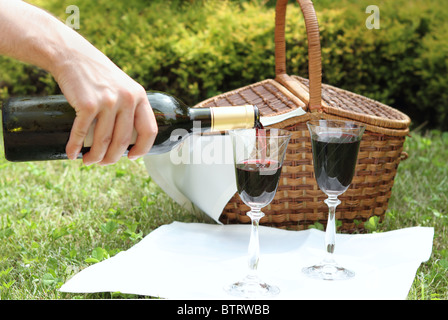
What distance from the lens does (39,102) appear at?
4.91 feet

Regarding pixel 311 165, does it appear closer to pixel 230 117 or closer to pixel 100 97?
pixel 230 117

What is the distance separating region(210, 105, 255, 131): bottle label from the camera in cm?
156

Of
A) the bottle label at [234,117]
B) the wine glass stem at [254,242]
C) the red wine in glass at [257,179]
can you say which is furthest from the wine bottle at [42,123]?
the wine glass stem at [254,242]

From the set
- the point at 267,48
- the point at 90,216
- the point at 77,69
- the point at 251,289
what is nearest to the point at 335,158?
the point at 251,289

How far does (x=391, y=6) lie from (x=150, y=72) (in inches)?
83.5

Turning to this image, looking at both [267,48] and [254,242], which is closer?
[254,242]

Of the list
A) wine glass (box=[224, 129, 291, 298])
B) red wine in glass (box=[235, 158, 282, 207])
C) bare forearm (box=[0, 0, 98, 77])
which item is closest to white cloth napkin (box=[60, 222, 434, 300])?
wine glass (box=[224, 129, 291, 298])

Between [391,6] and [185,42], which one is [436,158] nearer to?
[391,6]

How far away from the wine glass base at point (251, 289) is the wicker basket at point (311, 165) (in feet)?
1.94

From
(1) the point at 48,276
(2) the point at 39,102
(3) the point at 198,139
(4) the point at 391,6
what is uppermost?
(4) the point at 391,6

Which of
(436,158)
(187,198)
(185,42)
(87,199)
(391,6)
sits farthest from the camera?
(391,6)

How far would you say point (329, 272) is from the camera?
5.55ft

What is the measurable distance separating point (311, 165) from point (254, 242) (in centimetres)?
64

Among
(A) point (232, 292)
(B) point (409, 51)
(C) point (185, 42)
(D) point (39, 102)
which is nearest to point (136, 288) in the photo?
(A) point (232, 292)
